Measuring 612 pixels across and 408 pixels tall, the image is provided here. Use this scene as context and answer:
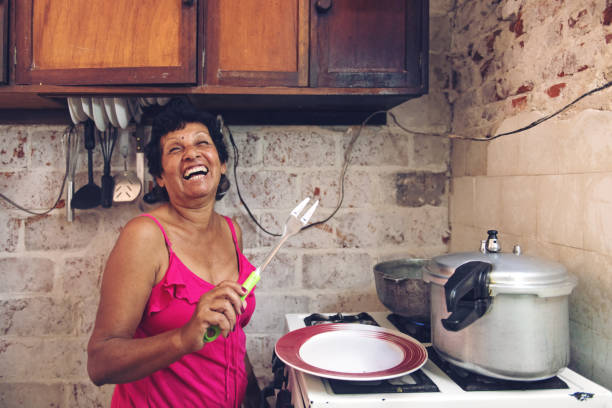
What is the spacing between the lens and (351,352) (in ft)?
3.63

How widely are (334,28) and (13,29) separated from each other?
1.10 m

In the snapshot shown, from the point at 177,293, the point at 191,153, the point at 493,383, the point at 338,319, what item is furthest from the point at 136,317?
the point at 493,383

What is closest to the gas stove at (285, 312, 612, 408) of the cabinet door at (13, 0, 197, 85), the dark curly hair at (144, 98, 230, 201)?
the dark curly hair at (144, 98, 230, 201)

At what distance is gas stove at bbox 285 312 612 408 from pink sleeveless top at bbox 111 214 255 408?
0.39 m

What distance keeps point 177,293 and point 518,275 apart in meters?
0.90

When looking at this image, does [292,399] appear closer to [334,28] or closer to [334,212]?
[334,212]

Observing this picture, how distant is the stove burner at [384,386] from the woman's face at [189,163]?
738mm

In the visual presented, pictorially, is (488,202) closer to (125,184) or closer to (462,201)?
(462,201)

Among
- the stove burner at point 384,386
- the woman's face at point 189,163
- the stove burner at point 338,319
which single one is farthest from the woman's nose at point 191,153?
the stove burner at point 384,386

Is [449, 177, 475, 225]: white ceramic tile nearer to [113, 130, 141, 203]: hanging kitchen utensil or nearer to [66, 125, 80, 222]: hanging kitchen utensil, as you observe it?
[113, 130, 141, 203]: hanging kitchen utensil

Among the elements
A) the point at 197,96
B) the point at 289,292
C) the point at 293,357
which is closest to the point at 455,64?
the point at 197,96

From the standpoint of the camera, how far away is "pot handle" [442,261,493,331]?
869 mm

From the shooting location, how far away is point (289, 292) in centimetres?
187

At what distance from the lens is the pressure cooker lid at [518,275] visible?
2.88ft
